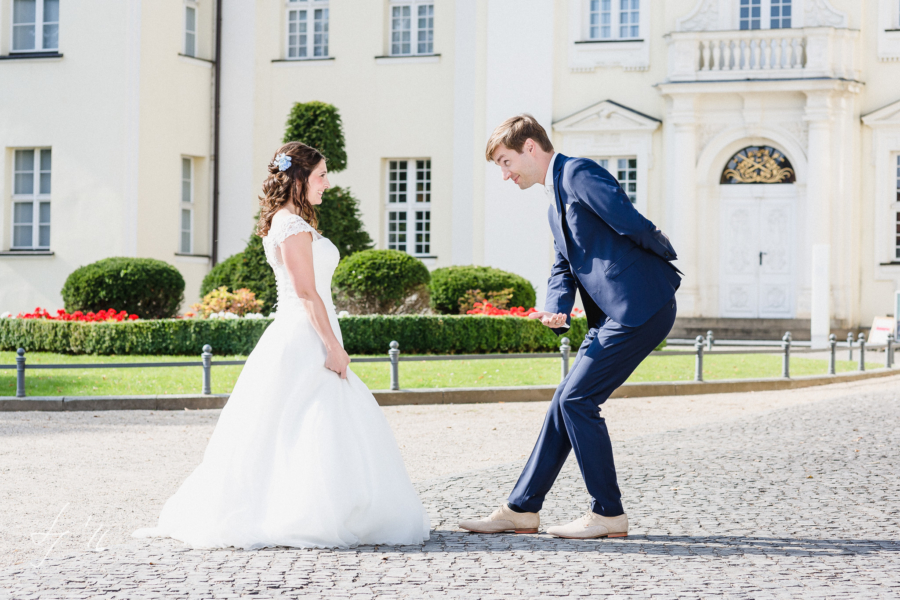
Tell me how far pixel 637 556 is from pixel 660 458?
313 cm

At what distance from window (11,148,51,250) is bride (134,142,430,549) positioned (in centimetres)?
1980

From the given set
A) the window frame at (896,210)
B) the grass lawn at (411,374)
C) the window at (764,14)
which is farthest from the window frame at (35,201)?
the window frame at (896,210)

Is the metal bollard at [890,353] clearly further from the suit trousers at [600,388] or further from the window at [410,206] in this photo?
the suit trousers at [600,388]

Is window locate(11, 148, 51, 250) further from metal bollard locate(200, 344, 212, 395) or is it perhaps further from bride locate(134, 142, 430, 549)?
bride locate(134, 142, 430, 549)

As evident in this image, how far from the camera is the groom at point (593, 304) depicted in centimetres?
502

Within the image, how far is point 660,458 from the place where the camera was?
26.0ft

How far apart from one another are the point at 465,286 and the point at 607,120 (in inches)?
245

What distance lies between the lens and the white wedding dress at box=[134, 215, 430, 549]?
502cm

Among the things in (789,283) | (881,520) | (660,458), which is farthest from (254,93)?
(881,520)

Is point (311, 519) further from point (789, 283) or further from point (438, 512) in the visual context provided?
point (789, 283)

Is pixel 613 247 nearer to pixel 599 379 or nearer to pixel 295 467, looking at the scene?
pixel 599 379

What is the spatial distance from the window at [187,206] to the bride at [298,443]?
19.8 meters

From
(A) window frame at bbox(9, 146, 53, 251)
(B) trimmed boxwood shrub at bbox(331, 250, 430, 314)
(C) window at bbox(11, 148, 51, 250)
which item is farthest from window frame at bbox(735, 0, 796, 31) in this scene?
(C) window at bbox(11, 148, 51, 250)

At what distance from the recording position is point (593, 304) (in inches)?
210
